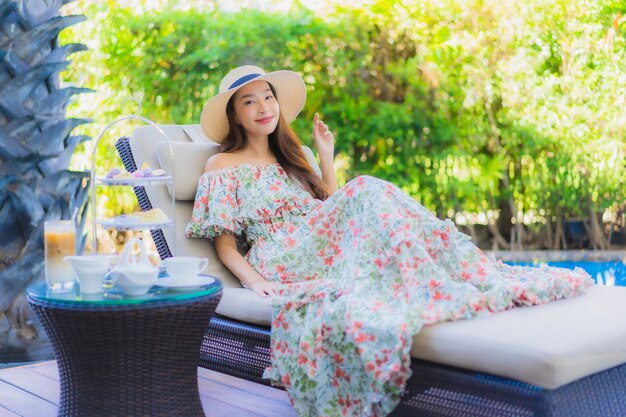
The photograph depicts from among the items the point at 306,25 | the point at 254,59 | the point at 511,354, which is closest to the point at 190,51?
the point at 254,59

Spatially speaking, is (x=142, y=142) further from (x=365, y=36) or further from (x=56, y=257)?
(x=365, y=36)

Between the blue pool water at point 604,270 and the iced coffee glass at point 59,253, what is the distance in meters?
4.94

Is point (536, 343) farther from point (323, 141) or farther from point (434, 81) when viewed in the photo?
point (434, 81)

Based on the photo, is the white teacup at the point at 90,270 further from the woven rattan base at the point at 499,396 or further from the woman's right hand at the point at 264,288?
the woven rattan base at the point at 499,396

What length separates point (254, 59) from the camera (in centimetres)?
757

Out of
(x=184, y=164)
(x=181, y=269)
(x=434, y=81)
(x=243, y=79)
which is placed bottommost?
(x=434, y=81)

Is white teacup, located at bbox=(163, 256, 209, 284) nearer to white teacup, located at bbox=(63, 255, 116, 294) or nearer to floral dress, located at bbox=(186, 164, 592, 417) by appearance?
white teacup, located at bbox=(63, 255, 116, 294)

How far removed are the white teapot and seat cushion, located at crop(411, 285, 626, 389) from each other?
0.89m

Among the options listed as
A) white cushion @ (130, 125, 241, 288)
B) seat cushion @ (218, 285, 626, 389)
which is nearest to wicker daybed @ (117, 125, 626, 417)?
seat cushion @ (218, 285, 626, 389)

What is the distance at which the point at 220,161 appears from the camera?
12.2ft

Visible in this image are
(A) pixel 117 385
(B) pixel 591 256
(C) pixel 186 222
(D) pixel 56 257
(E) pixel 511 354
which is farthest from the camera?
(B) pixel 591 256

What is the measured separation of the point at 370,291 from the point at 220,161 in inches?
47.8

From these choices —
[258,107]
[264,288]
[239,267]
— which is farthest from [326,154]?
[264,288]

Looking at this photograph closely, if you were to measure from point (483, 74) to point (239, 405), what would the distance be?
205 inches
